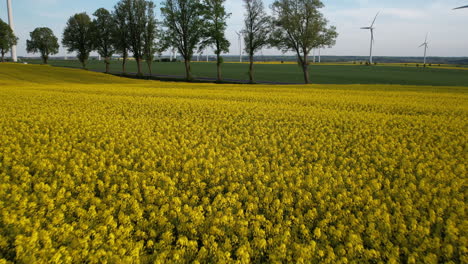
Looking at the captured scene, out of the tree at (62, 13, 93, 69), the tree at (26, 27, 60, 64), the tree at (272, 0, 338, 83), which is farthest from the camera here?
the tree at (26, 27, 60, 64)

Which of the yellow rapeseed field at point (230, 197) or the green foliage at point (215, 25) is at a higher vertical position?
the green foliage at point (215, 25)

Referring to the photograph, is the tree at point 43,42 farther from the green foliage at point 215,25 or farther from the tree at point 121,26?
the green foliage at point 215,25

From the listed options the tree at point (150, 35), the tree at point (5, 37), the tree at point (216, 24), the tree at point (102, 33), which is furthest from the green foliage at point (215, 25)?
the tree at point (5, 37)

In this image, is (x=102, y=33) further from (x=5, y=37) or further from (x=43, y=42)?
(x=43, y=42)

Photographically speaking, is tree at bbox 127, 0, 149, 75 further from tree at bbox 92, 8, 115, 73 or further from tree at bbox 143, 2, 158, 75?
tree at bbox 92, 8, 115, 73

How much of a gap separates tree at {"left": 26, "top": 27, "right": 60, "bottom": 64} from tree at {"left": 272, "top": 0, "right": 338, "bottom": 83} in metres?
88.5

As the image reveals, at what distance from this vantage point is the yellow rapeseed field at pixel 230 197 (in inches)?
156

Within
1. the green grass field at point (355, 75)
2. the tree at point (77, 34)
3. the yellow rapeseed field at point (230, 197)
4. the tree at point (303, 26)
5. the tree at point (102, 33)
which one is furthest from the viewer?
the tree at point (77, 34)

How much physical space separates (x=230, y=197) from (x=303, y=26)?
4575 centimetres

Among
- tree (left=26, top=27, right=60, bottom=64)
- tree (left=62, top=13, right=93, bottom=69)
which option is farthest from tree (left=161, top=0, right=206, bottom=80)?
tree (left=26, top=27, right=60, bottom=64)

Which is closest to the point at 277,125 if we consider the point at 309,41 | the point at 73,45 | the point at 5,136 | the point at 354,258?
the point at 354,258

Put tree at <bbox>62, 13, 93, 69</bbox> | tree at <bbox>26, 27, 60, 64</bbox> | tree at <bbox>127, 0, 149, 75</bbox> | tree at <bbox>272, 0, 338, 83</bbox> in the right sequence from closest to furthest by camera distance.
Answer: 1. tree at <bbox>272, 0, 338, 83</bbox>
2. tree at <bbox>127, 0, 149, 75</bbox>
3. tree at <bbox>62, 13, 93, 69</bbox>
4. tree at <bbox>26, 27, 60, 64</bbox>

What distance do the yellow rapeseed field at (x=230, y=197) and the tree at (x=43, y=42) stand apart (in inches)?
4336

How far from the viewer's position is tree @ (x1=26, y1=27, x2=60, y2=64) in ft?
328
